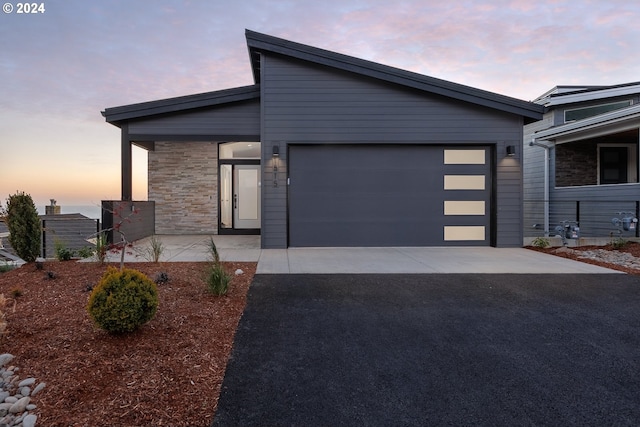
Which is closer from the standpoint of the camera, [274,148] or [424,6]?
[274,148]

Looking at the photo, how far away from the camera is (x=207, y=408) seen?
1.90 m

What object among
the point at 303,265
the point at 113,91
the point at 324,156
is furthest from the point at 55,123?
the point at 303,265

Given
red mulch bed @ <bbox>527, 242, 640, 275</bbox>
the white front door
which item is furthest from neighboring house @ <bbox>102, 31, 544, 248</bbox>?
the white front door

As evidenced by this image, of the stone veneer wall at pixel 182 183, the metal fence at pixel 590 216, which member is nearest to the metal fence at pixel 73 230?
the stone veneer wall at pixel 182 183

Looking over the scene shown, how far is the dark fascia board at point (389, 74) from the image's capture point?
7.36 meters

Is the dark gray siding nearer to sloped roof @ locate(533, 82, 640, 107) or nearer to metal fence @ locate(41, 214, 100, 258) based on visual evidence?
metal fence @ locate(41, 214, 100, 258)

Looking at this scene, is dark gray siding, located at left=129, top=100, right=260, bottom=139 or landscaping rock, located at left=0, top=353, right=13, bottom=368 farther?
dark gray siding, located at left=129, top=100, right=260, bottom=139

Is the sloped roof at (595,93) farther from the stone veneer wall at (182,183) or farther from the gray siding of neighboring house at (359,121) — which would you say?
the stone veneer wall at (182,183)

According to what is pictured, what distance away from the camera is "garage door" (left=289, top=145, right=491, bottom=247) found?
26.0 ft

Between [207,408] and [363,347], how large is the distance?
1338mm

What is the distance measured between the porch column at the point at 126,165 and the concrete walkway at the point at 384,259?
4.63 feet

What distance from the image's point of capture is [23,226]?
5219 millimetres

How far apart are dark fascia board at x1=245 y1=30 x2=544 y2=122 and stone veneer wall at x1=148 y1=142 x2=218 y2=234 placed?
4141 millimetres

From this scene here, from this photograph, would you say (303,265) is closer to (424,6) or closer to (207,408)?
(207,408)
